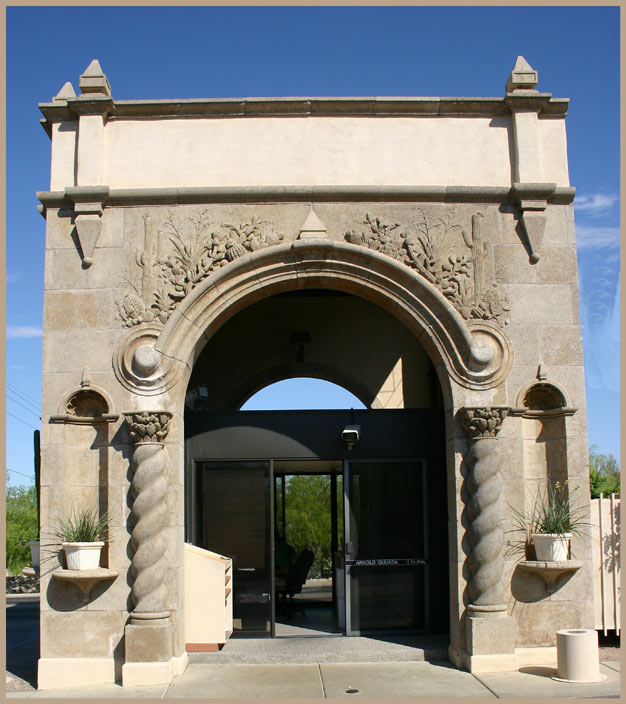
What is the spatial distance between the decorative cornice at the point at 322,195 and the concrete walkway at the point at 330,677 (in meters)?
5.20

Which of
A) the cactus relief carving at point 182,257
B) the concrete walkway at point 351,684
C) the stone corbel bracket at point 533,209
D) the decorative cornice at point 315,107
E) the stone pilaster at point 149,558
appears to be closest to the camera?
the concrete walkway at point 351,684

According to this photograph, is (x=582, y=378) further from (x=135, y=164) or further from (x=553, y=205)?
(x=135, y=164)

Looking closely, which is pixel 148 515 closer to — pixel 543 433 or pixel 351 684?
pixel 351 684

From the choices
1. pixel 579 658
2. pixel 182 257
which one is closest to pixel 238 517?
pixel 182 257

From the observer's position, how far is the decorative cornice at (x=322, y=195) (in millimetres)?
9148

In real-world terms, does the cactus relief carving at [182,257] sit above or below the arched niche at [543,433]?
above

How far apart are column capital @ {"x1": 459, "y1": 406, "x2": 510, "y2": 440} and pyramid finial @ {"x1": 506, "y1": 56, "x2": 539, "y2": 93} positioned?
3836 millimetres


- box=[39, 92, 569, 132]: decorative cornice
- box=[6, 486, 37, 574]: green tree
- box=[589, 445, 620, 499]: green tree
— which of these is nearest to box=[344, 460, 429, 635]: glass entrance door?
box=[39, 92, 569, 132]: decorative cornice

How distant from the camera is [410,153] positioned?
9453mm

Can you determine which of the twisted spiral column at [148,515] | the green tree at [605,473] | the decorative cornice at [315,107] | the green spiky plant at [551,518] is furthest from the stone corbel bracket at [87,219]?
the green tree at [605,473]

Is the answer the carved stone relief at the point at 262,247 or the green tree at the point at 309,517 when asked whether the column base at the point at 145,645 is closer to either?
the carved stone relief at the point at 262,247

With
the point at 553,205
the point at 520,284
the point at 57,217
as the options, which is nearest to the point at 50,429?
the point at 57,217

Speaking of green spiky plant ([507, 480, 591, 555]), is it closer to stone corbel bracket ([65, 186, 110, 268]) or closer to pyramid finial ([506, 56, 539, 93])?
pyramid finial ([506, 56, 539, 93])

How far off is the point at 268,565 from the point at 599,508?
13.3 ft
